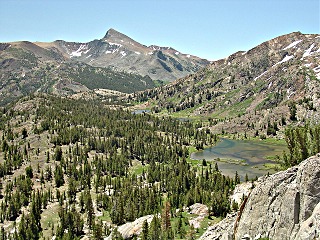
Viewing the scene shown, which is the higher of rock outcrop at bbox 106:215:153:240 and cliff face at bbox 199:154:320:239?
cliff face at bbox 199:154:320:239

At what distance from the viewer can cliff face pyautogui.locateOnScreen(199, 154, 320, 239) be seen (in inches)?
1549

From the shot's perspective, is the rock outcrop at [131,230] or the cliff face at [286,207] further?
the rock outcrop at [131,230]

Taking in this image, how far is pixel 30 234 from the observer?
5512 inches

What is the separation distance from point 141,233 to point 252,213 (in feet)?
207

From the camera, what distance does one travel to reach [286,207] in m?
42.6

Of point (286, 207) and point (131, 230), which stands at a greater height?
point (286, 207)

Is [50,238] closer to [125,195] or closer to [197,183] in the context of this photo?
[125,195]

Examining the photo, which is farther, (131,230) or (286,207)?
(131,230)

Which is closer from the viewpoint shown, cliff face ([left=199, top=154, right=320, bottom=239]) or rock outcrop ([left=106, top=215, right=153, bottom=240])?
cliff face ([left=199, top=154, right=320, bottom=239])

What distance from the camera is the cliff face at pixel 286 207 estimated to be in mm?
39344

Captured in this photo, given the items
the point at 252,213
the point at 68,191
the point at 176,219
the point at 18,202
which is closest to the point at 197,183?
the point at 176,219

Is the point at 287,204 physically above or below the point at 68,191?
above

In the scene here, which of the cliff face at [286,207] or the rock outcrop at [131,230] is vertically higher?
the cliff face at [286,207]

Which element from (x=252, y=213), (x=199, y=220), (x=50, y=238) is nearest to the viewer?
(x=252, y=213)
